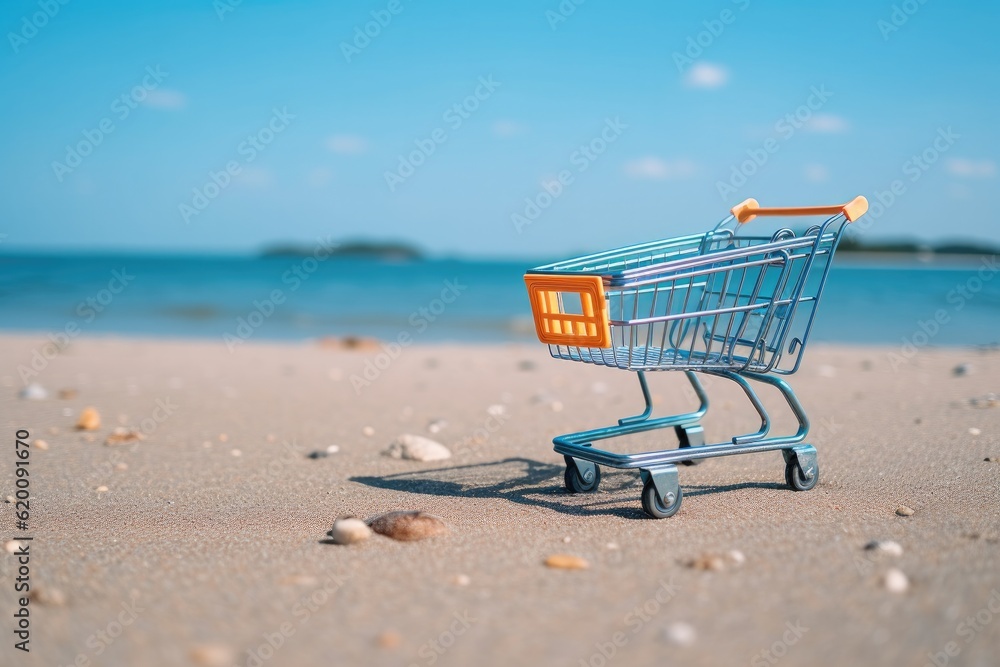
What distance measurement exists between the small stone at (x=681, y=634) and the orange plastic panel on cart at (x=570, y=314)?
1265mm

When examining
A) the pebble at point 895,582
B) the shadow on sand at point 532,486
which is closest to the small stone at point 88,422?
the shadow on sand at point 532,486

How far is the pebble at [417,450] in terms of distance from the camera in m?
4.65

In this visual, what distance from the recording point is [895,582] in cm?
238

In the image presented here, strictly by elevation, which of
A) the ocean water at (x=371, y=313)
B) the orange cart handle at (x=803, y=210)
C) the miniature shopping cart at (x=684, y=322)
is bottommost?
the ocean water at (x=371, y=313)

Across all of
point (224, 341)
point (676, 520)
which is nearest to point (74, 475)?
point (676, 520)

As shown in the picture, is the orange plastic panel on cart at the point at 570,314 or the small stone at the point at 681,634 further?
the orange plastic panel on cart at the point at 570,314

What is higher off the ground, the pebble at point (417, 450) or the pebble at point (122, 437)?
the pebble at point (417, 450)

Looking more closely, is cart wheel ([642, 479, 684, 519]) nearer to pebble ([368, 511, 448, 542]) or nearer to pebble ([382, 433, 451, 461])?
pebble ([368, 511, 448, 542])

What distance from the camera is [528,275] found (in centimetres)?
354

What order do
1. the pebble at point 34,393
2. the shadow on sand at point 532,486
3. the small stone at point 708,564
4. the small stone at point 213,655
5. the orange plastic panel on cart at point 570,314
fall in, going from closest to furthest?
the small stone at point 213,655, the small stone at point 708,564, the orange plastic panel on cart at point 570,314, the shadow on sand at point 532,486, the pebble at point 34,393

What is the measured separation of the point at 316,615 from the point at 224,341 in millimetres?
10468

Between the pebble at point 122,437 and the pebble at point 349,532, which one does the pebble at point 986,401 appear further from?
the pebble at point 122,437

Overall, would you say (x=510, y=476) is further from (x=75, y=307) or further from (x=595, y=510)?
(x=75, y=307)


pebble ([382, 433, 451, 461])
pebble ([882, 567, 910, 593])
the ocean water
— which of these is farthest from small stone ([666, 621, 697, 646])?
the ocean water
